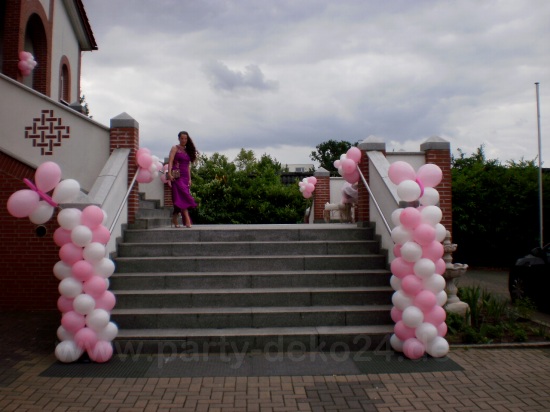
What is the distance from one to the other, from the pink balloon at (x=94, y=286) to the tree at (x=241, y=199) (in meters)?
12.1

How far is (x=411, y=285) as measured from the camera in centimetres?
534

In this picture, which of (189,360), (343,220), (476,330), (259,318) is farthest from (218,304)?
(343,220)

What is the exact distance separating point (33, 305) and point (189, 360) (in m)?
3.92

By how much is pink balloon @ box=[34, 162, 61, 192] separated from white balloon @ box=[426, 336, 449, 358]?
4683 millimetres

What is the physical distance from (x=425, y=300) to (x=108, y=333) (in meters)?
3.62

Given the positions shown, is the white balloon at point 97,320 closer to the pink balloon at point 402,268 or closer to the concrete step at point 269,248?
the concrete step at point 269,248

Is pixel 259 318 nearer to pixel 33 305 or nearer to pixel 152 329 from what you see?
pixel 152 329

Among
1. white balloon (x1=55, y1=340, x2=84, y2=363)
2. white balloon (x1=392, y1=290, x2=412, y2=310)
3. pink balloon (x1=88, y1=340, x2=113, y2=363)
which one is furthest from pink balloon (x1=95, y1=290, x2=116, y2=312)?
white balloon (x1=392, y1=290, x2=412, y2=310)

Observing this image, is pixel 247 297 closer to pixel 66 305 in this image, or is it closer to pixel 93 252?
pixel 93 252

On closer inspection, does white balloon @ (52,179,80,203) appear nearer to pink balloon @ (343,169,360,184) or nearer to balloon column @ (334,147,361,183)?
balloon column @ (334,147,361,183)

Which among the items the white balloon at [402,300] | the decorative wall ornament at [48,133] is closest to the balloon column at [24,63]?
the decorative wall ornament at [48,133]

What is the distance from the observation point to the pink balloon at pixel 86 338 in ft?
16.9

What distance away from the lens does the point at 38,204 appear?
514 centimetres

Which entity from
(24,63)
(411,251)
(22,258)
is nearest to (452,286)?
(411,251)
